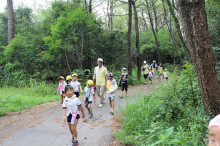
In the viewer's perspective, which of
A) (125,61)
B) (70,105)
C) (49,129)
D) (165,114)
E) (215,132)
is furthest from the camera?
(125,61)

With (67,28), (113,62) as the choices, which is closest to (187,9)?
(67,28)

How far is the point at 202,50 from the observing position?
3900 millimetres

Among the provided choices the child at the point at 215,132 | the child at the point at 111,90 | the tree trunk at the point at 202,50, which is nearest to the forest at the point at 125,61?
the tree trunk at the point at 202,50

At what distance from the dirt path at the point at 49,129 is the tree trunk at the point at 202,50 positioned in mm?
2643

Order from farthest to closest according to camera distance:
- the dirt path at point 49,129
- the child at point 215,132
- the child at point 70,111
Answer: the dirt path at point 49,129, the child at point 70,111, the child at point 215,132

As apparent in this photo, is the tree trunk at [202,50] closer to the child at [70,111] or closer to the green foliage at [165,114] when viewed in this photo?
the green foliage at [165,114]

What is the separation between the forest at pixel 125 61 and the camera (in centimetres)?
393

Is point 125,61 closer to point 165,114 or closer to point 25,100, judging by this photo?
point 25,100

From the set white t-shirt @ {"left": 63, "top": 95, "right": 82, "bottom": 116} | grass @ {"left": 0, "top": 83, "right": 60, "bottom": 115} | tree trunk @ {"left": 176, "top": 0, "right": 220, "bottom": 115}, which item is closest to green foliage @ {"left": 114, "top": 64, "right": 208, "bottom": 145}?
tree trunk @ {"left": 176, "top": 0, "right": 220, "bottom": 115}

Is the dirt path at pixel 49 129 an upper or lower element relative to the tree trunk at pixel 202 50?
lower

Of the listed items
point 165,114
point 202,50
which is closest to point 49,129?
point 165,114

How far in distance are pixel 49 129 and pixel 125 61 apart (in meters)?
14.6

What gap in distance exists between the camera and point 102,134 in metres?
5.06

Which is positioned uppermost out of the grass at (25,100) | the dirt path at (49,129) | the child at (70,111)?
the child at (70,111)
